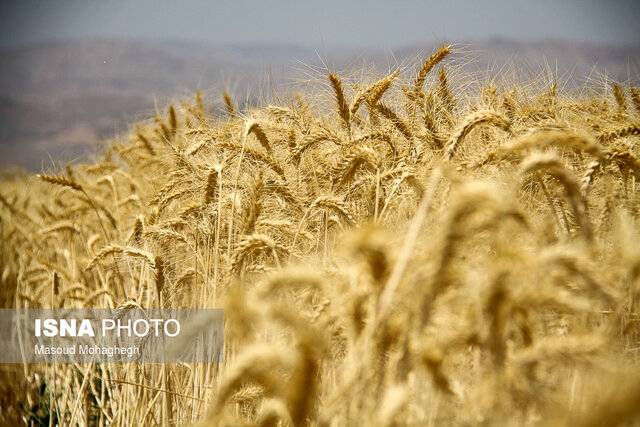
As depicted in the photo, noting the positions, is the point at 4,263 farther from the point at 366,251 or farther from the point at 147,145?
the point at 366,251

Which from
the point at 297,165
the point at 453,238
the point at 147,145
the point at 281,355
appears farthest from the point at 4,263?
the point at 453,238

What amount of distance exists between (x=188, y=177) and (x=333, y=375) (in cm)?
141

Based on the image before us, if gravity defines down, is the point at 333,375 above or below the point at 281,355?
below

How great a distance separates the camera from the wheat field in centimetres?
84

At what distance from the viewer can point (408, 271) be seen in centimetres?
102

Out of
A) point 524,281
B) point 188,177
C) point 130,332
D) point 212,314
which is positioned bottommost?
point 130,332

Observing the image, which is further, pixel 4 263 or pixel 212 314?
pixel 4 263

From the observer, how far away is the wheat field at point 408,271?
84 cm

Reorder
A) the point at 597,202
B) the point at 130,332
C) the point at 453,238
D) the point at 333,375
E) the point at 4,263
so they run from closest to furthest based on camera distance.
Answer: the point at 453,238
the point at 333,375
the point at 597,202
the point at 130,332
the point at 4,263

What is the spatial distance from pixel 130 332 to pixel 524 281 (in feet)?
6.60

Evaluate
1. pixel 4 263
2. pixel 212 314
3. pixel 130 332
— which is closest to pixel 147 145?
pixel 4 263

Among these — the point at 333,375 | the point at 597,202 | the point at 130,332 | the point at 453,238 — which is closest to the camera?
the point at 453,238

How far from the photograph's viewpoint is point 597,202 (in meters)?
1.90

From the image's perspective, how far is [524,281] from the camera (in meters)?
0.84
